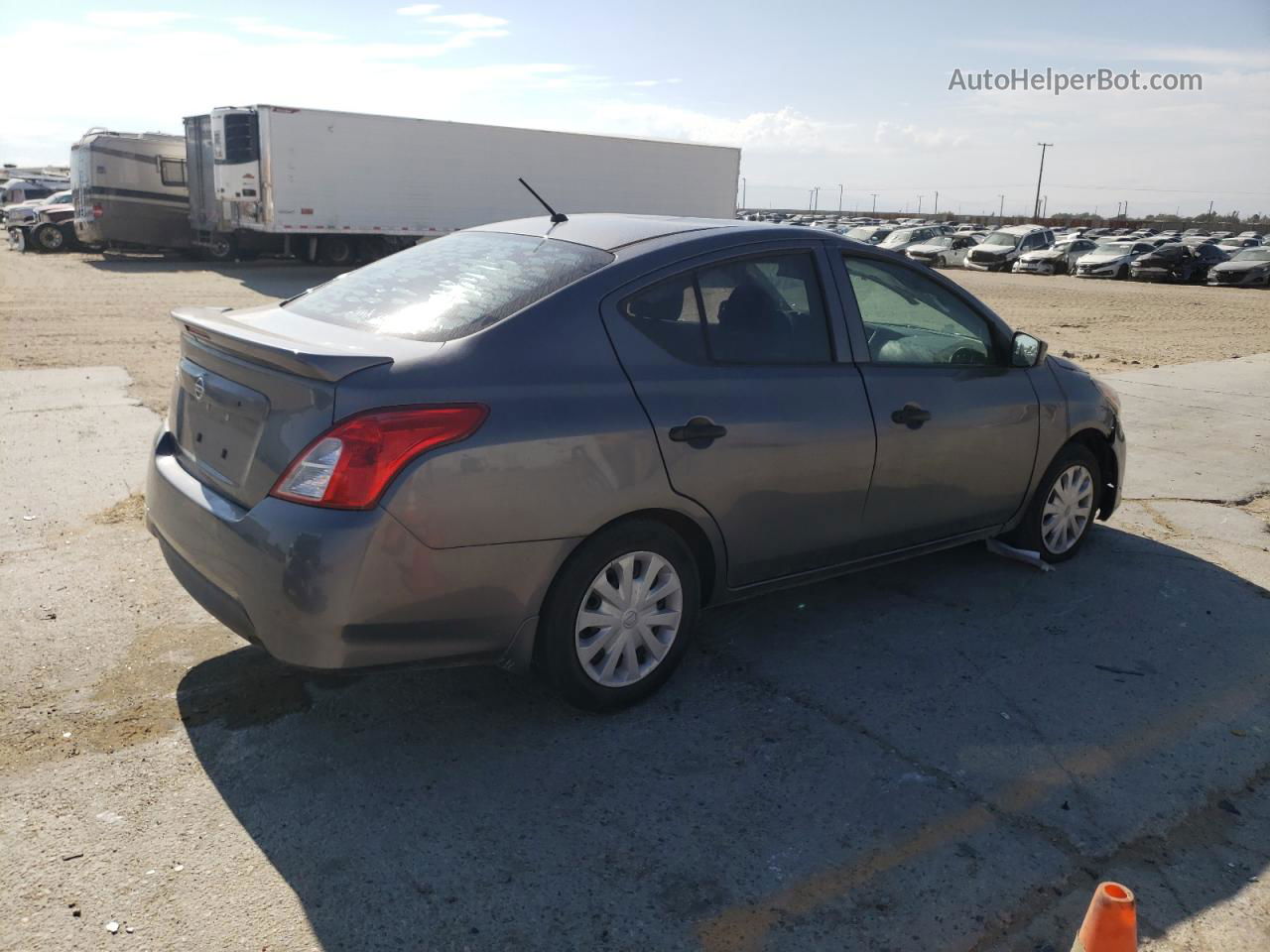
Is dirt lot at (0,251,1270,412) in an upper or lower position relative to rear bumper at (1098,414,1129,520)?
lower

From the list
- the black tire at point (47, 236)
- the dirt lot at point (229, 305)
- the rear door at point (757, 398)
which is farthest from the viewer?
the black tire at point (47, 236)

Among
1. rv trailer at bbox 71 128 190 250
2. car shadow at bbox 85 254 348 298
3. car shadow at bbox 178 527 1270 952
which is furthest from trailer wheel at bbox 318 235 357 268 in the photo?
car shadow at bbox 178 527 1270 952

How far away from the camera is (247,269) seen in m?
25.8

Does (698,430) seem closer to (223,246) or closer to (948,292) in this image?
(948,292)

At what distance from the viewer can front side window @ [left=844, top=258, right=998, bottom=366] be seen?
14.7 feet

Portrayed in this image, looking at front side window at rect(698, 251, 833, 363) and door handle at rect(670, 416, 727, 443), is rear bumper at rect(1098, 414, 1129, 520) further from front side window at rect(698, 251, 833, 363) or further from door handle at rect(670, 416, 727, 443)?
door handle at rect(670, 416, 727, 443)

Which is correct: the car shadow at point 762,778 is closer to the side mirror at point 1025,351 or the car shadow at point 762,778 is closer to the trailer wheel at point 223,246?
the side mirror at point 1025,351

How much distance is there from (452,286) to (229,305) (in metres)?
16.5

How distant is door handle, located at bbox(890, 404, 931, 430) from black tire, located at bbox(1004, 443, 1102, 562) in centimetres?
112

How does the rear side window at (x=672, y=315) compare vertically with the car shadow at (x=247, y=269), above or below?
above

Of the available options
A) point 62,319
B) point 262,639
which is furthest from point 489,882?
point 62,319

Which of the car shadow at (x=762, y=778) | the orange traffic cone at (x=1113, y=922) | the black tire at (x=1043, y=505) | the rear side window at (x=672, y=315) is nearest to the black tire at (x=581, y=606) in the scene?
the car shadow at (x=762, y=778)

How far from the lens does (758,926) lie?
2736mm

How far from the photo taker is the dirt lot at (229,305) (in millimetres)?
11969
